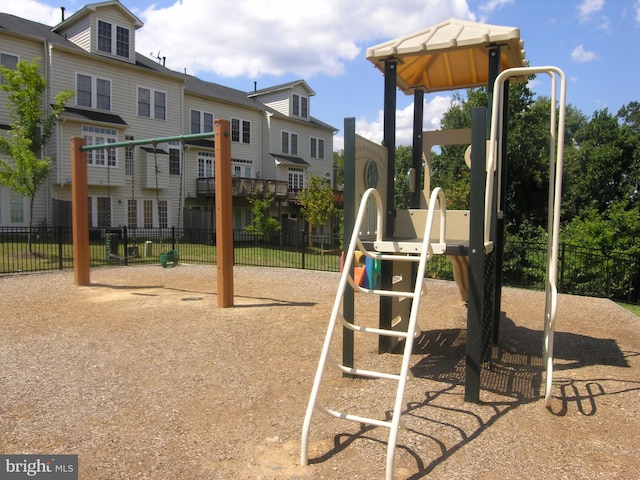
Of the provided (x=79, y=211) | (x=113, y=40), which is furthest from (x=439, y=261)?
(x=113, y=40)

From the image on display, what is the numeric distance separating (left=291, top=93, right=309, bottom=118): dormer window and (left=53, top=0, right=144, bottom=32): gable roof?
11.4 meters

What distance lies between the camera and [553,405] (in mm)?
4164

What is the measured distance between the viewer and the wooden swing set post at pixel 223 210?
8164 millimetres

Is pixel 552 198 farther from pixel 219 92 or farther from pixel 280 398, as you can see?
pixel 219 92

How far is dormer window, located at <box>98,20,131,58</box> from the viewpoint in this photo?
23.4m

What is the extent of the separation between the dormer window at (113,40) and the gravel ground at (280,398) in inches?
779

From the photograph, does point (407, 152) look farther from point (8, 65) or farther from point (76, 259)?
point (76, 259)

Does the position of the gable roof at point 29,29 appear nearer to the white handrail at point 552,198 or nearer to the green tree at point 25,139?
the green tree at point 25,139

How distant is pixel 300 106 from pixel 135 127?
1250 centimetres

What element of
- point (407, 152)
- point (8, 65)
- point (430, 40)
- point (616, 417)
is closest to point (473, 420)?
point (616, 417)

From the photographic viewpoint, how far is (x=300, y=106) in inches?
1323

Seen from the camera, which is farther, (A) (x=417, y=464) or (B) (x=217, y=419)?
(B) (x=217, y=419)

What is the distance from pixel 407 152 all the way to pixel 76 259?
53.8 m

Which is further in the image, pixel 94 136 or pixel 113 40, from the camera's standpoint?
pixel 113 40
